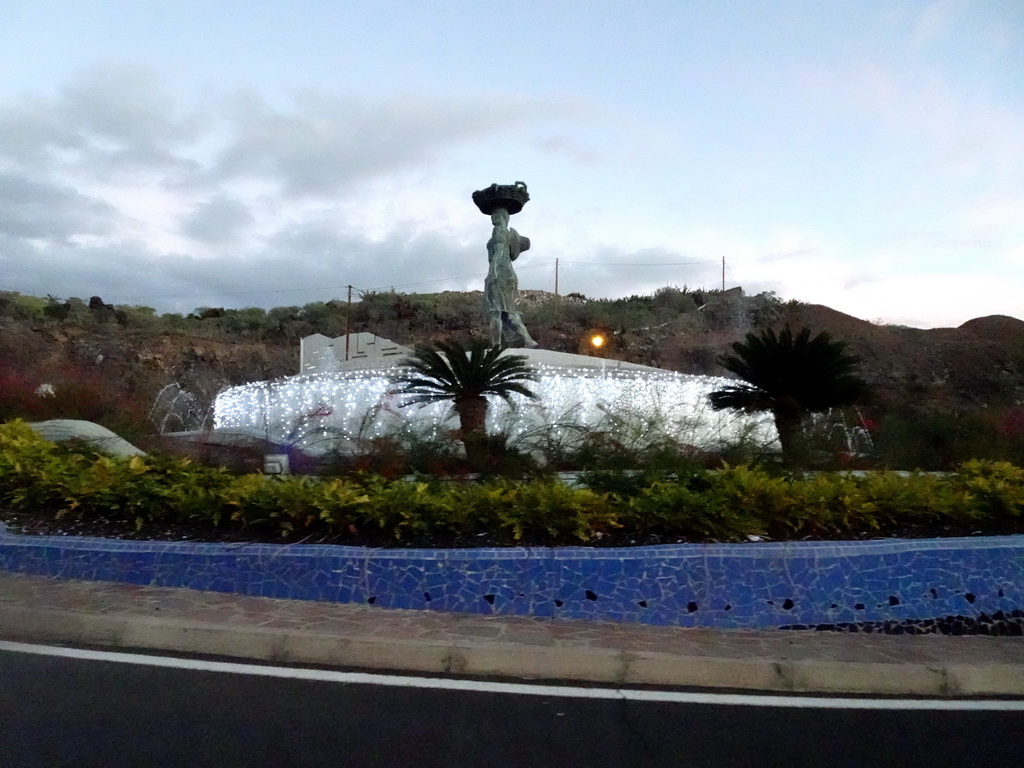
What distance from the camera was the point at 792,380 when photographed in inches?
443

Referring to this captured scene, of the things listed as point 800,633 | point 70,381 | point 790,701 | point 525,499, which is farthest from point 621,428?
point 70,381

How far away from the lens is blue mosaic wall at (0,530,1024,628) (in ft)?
18.6

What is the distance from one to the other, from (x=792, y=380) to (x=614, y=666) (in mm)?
7307

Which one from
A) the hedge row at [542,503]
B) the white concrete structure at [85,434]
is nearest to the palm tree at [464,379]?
the white concrete structure at [85,434]

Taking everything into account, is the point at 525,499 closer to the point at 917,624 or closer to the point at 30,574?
the point at 917,624

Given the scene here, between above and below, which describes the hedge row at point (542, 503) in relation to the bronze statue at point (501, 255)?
below

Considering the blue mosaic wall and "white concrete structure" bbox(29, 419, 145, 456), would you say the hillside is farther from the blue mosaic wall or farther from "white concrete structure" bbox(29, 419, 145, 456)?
the blue mosaic wall

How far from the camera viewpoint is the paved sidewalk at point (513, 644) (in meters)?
4.86

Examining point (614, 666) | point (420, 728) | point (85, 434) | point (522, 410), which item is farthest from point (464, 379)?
point (420, 728)

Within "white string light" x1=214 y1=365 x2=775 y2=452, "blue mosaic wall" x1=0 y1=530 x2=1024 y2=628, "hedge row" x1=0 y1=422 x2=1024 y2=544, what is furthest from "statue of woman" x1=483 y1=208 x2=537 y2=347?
"blue mosaic wall" x1=0 y1=530 x2=1024 y2=628

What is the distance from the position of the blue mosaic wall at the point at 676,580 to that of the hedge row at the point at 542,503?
0.36 metres

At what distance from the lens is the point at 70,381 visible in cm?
1234

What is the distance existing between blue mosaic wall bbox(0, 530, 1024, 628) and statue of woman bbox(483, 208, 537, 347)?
12.2 meters

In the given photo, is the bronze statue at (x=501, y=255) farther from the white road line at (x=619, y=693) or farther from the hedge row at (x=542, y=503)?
the white road line at (x=619, y=693)
